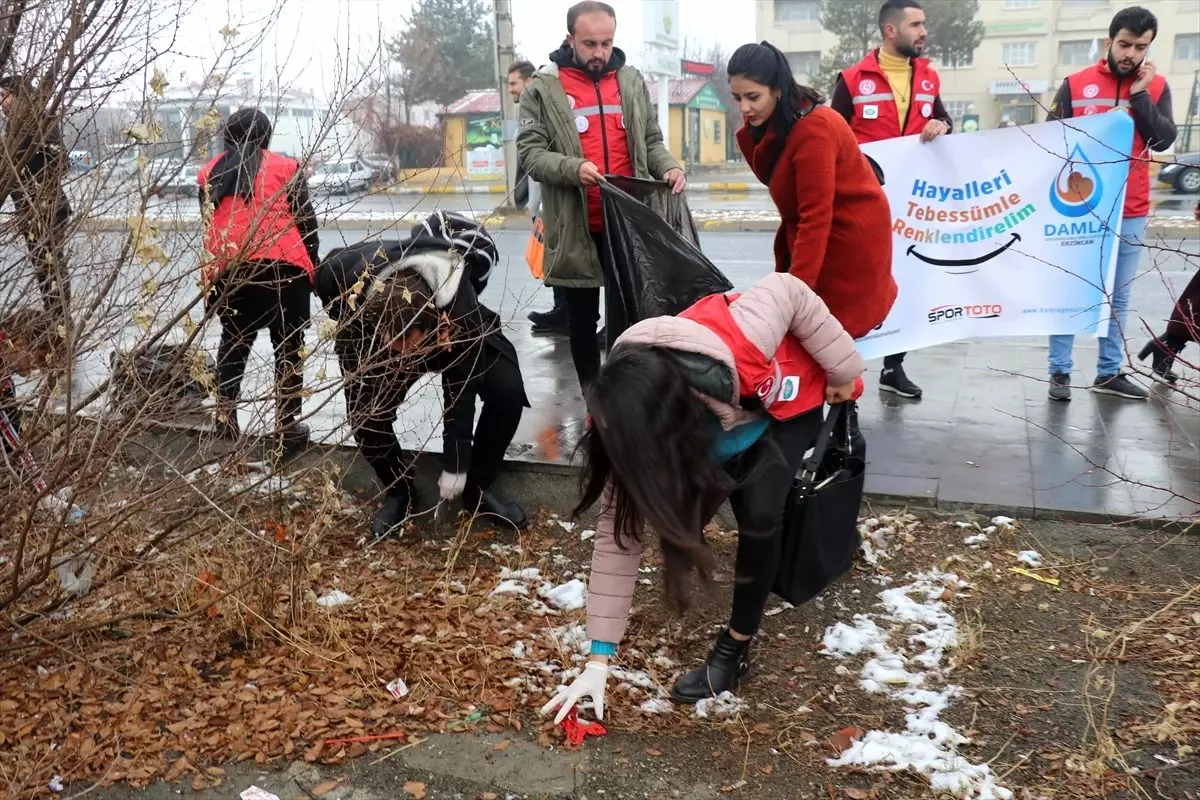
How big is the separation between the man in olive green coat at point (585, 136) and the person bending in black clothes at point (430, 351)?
1.83 ft

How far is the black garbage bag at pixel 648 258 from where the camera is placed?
4.08m

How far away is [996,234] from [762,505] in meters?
3.01

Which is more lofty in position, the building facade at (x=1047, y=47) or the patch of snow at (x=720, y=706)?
the building facade at (x=1047, y=47)

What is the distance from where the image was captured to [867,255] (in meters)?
3.78

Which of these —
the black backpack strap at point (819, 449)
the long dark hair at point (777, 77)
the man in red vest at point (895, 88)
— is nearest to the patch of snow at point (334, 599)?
the black backpack strap at point (819, 449)

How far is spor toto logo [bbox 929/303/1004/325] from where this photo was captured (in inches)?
210

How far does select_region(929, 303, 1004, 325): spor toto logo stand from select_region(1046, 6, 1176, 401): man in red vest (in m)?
0.39

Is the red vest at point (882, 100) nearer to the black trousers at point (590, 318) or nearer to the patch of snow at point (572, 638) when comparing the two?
the black trousers at point (590, 318)

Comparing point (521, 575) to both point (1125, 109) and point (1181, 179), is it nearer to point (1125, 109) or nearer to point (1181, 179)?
point (1125, 109)

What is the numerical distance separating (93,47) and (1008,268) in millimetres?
4240

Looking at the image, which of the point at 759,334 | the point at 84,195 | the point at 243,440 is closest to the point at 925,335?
the point at 759,334

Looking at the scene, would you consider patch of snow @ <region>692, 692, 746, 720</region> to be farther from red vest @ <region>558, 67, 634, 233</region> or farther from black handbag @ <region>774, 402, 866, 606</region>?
red vest @ <region>558, 67, 634, 233</region>

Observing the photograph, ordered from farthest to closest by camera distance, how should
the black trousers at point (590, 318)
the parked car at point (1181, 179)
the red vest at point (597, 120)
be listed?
the parked car at point (1181, 179), the red vest at point (597, 120), the black trousers at point (590, 318)

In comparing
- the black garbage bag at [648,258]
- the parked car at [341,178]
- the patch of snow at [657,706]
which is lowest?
the patch of snow at [657,706]
